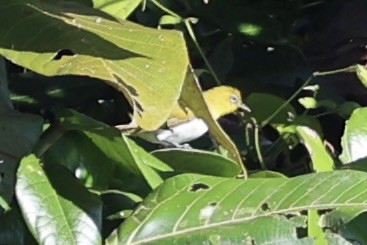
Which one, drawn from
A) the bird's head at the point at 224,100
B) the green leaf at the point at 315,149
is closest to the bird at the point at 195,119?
the bird's head at the point at 224,100

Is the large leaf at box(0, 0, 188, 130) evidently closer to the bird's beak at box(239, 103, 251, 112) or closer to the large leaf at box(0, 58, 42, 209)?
the large leaf at box(0, 58, 42, 209)

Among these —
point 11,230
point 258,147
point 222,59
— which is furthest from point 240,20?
point 11,230

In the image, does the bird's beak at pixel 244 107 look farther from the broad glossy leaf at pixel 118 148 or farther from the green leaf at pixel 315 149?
the broad glossy leaf at pixel 118 148

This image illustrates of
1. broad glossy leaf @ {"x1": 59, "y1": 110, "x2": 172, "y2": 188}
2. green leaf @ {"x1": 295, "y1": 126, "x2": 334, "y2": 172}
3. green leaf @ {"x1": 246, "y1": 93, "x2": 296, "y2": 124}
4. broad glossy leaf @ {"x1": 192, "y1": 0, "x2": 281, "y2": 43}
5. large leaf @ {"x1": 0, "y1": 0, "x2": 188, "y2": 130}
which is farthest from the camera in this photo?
broad glossy leaf @ {"x1": 192, "y1": 0, "x2": 281, "y2": 43}

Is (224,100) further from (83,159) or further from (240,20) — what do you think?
(83,159)

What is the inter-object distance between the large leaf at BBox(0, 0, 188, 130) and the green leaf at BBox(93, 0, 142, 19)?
20 centimetres

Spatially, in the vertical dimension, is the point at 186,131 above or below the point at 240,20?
below

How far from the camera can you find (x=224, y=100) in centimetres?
108

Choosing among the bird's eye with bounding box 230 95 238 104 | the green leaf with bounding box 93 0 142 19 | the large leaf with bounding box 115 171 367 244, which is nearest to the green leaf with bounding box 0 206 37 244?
the large leaf with bounding box 115 171 367 244

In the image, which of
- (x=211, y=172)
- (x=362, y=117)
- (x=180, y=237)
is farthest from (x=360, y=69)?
(x=180, y=237)

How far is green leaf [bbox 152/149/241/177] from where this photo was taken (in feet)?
2.66

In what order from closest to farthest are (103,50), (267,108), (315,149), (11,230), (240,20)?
(103,50) < (11,230) < (315,149) < (267,108) < (240,20)

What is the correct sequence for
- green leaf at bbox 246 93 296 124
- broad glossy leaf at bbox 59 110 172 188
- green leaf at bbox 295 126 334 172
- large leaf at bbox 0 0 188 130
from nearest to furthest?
large leaf at bbox 0 0 188 130 → broad glossy leaf at bbox 59 110 172 188 → green leaf at bbox 295 126 334 172 → green leaf at bbox 246 93 296 124

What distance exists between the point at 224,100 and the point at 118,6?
7.2 inches
